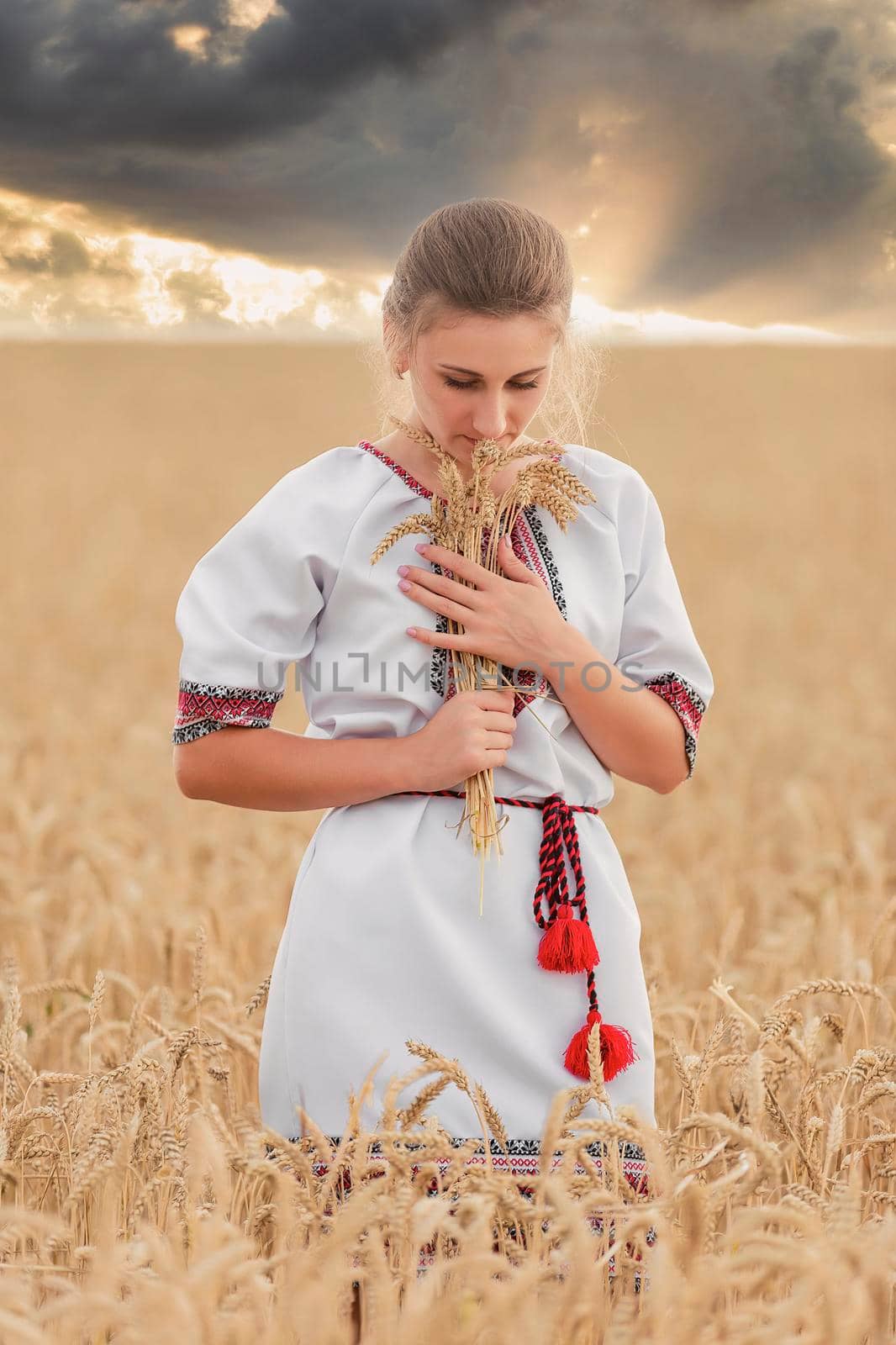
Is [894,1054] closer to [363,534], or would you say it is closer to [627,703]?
[627,703]

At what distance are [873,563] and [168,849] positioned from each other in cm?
778

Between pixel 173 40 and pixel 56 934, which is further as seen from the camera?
pixel 56 934

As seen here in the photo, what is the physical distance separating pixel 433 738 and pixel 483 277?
69 cm

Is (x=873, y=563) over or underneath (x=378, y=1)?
over

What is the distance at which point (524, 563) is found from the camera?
2178mm

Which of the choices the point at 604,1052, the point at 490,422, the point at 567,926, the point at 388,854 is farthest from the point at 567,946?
the point at 490,422

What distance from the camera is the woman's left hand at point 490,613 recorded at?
203cm

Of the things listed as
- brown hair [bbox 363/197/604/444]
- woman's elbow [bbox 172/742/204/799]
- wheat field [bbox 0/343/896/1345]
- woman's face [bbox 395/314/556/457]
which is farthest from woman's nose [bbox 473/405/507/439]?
woman's elbow [bbox 172/742/204/799]

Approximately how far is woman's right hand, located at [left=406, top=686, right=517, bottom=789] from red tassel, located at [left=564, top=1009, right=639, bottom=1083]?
16.9 inches

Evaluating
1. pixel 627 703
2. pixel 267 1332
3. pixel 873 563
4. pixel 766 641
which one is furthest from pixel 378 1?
pixel 873 563

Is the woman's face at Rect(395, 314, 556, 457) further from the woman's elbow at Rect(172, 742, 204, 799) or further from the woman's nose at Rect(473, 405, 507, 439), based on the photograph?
the woman's elbow at Rect(172, 742, 204, 799)

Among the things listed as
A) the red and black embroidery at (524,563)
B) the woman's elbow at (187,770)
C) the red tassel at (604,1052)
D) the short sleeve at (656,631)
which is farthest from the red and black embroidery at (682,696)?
the woman's elbow at (187,770)

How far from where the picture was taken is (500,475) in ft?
7.26

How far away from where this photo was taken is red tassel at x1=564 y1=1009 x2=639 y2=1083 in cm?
204
